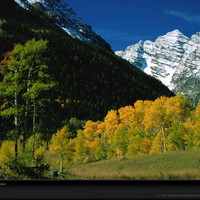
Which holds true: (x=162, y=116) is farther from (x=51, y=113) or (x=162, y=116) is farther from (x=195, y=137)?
(x=51, y=113)

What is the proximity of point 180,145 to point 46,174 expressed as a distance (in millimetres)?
41843

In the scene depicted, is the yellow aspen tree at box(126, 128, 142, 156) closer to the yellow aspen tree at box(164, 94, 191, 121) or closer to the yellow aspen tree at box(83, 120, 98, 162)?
the yellow aspen tree at box(83, 120, 98, 162)

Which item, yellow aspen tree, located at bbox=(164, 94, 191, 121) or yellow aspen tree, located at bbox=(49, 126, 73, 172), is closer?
yellow aspen tree, located at bbox=(49, 126, 73, 172)

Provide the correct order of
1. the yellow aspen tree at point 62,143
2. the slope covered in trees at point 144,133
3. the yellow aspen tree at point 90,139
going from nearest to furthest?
the yellow aspen tree at point 62,143 → the slope covered in trees at point 144,133 → the yellow aspen tree at point 90,139

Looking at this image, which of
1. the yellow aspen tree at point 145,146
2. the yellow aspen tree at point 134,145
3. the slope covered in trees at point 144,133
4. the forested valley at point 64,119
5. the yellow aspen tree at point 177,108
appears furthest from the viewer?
the yellow aspen tree at point 177,108

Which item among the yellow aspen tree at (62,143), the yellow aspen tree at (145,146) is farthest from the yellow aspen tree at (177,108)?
the yellow aspen tree at (62,143)

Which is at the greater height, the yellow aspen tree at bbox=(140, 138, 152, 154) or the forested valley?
the forested valley

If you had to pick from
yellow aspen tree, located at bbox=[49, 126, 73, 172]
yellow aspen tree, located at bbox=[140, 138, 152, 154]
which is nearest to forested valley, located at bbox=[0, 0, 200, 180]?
yellow aspen tree, located at bbox=[49, 126, 73, 172]

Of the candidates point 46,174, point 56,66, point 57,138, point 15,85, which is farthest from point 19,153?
point 56,66

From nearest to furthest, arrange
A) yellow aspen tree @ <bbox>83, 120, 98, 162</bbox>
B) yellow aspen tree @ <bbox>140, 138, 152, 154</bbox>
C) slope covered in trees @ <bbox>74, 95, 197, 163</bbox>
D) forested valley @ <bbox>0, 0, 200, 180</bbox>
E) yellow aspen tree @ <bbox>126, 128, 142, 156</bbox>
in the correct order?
1. forested valley @ <bbox>0, 0, 200, 180</bbox>
2. slope covered in trees @ <bbox>74, 95, 197, 163</bbox>
3. yellow aspen tree @ <bbox>126, 128, 142, 156</bbox>
4. yellow aspen tree @ <bbox>140, 138, 152, 154</bbox>
5. yellow aspen tree @ <bbox>83, 120, 98, 162</bbox>

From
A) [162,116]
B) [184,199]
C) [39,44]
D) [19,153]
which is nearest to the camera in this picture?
[184,199]

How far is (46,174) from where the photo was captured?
17.2 m

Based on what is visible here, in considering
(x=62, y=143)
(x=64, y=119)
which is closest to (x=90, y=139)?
(x=62, y=143)

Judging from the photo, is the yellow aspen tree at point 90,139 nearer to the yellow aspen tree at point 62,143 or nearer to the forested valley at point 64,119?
the forested valley at point 64,119
